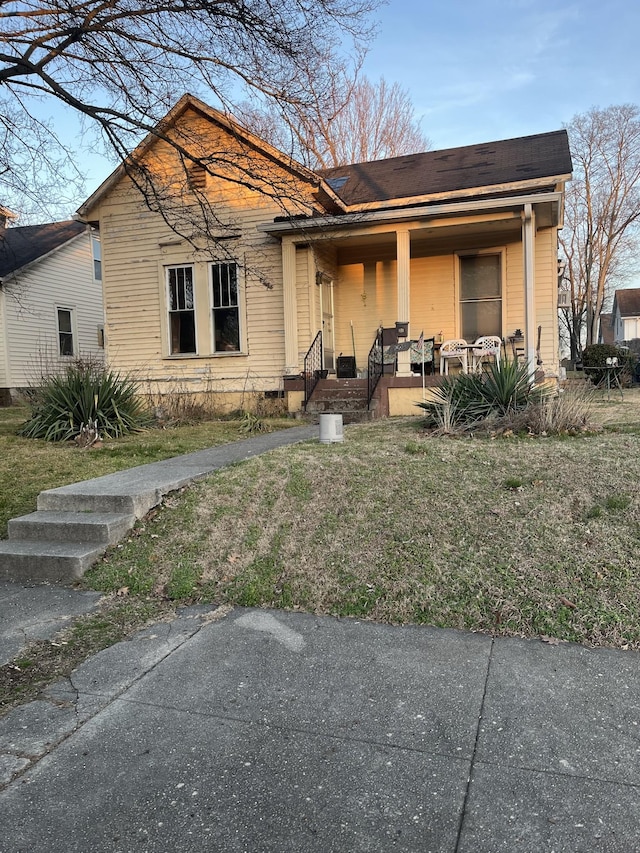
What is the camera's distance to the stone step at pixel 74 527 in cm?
454

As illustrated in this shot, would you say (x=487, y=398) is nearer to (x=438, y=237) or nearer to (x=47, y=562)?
(x=47, y=562)

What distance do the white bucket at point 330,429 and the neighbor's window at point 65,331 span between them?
58.0 ft

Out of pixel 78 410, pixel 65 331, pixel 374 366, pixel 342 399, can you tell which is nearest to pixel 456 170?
pixel 374 366

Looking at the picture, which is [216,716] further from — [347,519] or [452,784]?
[347,519]

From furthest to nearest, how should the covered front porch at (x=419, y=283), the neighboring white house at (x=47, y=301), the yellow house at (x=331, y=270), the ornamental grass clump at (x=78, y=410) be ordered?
1. the neighboring white house at (x=47, y=301)
2. the yellow house at (x=331, y=270)
3. the covered front porch at (x=419, y=283)
4. the ornamental grass clump at (x=78, y=410)

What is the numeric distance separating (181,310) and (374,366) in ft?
15.9

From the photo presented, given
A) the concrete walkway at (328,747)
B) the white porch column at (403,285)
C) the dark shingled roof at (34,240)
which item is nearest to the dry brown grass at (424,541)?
the concrete walkway at (328,747)

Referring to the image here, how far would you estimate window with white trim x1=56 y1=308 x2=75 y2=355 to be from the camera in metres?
21.6

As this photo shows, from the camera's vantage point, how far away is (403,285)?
11.3m

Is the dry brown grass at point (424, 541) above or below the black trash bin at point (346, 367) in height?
below

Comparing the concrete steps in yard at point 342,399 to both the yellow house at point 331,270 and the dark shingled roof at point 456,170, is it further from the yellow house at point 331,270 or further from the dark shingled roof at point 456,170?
the dark shingled roof at point 456,170

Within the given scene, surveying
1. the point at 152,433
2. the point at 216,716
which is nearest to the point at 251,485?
the point at 216,716

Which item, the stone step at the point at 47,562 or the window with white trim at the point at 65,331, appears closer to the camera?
the stone step at the point at 47,562

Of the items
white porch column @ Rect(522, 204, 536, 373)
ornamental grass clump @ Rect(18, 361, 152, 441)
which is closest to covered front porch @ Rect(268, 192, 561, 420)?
white porch column @ Rect(522, 204, 536, 373)
